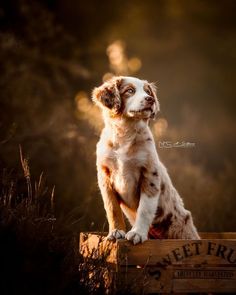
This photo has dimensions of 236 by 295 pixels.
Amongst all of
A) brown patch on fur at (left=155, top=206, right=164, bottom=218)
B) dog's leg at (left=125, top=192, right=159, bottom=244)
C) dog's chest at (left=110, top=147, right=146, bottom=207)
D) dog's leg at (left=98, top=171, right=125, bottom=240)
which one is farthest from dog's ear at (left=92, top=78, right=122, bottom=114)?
brown patch on fur at (left=155, top=206, right=164, bottom=218)

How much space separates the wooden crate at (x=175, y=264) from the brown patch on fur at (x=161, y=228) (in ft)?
1.90

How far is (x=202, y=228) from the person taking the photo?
7.86 meters

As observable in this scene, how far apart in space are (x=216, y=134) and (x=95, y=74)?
2.51 meters

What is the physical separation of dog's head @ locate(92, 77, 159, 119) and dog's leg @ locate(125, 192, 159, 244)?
59cm

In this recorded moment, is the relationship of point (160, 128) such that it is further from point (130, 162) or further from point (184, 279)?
point (184, 279)

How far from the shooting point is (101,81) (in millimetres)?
11000

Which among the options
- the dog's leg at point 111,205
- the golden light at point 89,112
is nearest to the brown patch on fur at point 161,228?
the dog's leg at point 111,205

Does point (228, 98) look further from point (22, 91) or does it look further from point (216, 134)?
point (22, 91)

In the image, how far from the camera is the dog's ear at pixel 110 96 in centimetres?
435

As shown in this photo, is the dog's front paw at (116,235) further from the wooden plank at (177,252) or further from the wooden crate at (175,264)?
the wooden plank at (177,252)

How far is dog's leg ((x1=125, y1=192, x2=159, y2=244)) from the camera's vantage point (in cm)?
396

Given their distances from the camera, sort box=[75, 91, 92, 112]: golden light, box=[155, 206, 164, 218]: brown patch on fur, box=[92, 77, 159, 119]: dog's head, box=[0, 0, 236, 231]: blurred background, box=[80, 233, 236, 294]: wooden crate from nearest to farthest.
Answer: box=[80, 233, 236, 294]: wooden crate, box=[92, 77, 159, 119]: dog's head, box=[155, 206, 164, 218]: brown patch on fur, box=[0, 0, 236, 231]: blurred background, box=[75, 91, 92, 112]: golden light

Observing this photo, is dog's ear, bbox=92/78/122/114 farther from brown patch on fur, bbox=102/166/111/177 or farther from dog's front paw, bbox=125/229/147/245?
dog's front paw, bbox=125/229/147/245

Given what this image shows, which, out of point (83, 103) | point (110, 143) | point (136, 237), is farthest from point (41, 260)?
point (83, 103)
